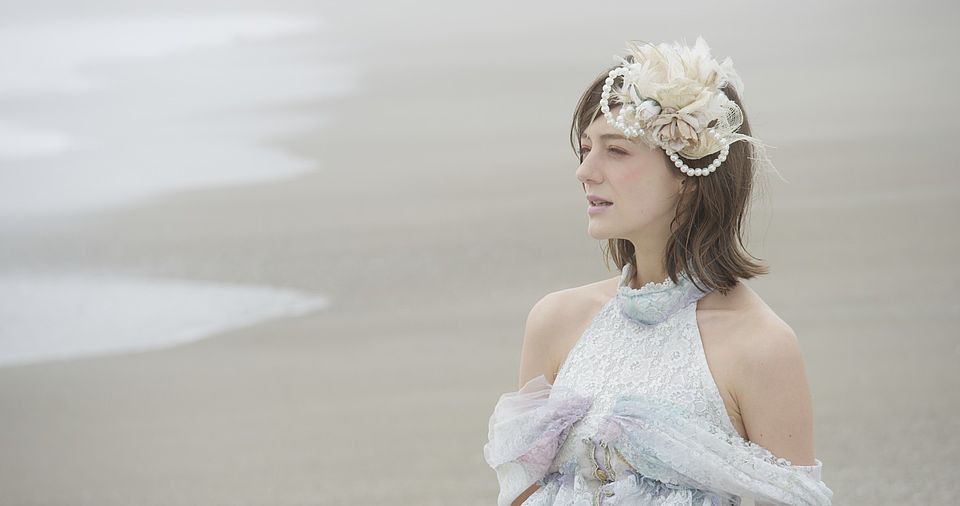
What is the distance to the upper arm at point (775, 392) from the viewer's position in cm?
236

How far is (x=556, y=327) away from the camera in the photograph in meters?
2.71

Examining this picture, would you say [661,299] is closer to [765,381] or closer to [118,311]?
[765,381]

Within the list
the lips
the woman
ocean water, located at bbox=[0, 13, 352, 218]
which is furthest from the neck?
ocean water, located at bbox=[0, 13, 352, 218]

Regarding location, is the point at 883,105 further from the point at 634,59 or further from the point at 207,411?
the point at 634,59

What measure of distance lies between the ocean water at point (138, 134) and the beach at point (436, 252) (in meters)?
0.07

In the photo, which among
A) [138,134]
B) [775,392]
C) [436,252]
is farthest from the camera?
[138,134]

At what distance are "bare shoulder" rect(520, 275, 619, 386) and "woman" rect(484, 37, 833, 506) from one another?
10 millimetres

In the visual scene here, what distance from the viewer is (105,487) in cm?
584

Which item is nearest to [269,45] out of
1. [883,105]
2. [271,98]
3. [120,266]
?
[271,98]

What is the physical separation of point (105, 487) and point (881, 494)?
3371 mm

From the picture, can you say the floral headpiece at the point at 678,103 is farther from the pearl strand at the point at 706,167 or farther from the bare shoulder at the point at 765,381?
the bare shoulder at the point at 765,381

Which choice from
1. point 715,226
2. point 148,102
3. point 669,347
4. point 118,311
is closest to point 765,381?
point 669,347

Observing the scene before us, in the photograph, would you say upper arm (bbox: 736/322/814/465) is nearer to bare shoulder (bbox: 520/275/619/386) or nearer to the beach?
bare shoulder (bbox: 520/275/619/386)

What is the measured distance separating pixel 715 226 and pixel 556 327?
1.32 feet
